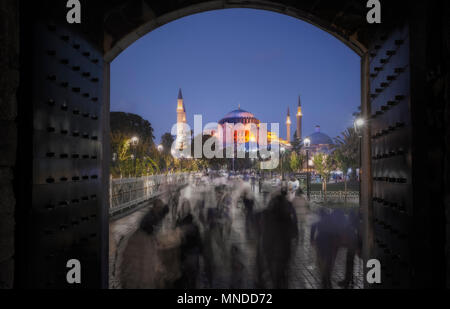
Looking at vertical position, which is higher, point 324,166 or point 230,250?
point 324,166

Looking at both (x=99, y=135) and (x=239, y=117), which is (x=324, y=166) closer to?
(x=99, y=135)

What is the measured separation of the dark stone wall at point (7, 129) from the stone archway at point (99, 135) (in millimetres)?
15

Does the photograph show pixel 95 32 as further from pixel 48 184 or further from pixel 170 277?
pixel 170 277

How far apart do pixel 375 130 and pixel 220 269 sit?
415cm

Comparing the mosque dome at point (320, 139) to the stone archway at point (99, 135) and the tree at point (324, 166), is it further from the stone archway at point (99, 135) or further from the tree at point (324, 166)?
the stone archway at point (99, 135)

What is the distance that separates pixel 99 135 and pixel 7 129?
1.27 m

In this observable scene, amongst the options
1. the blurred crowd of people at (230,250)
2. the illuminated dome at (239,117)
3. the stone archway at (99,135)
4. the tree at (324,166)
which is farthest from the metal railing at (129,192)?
the illuminated dome at (239,117)

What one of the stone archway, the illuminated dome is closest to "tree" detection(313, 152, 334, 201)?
the stone archway

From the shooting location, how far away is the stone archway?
2166 mm

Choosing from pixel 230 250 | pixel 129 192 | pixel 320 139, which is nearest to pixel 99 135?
pixel 230 250

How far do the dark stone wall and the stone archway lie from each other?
0.05 feet

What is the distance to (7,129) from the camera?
211 cm

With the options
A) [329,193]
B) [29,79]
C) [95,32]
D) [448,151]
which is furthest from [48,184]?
[329,193]

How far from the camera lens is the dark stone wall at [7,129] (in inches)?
80.7
